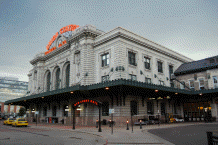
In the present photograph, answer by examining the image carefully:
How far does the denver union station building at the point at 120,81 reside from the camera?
3138 centimetres

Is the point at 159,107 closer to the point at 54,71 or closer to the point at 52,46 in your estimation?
the point at 54,71

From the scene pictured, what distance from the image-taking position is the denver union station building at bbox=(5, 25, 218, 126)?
31375mm

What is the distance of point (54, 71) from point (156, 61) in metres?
26.0

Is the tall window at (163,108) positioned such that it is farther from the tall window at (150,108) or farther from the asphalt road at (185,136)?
the asphalt road at (185,136)

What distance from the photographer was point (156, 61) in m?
42.1

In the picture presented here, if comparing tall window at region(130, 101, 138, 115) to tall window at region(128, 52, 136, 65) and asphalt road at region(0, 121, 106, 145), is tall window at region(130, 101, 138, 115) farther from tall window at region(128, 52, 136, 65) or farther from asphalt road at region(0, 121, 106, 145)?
asphalt road at region(0, 121, 106, 145)

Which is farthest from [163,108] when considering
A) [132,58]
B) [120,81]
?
[120,81]

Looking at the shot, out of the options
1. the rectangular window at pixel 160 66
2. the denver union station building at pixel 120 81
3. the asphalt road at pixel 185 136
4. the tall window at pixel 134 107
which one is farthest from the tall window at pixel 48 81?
the asphalt road at pixel 185 136

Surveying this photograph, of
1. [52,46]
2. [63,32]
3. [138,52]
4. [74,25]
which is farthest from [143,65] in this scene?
[52,46]

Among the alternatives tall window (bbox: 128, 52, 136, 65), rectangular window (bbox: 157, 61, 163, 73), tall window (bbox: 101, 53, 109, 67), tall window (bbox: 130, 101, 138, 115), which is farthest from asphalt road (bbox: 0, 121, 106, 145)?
rectangular window (bbox: 157, 61, 163, 73)

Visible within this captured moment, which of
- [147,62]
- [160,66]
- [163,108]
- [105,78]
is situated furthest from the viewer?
[160,66]

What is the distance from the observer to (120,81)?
2573 cm

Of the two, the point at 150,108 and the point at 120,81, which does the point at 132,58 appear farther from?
the point at 120,81

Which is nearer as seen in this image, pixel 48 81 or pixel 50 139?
pixel 50 139
